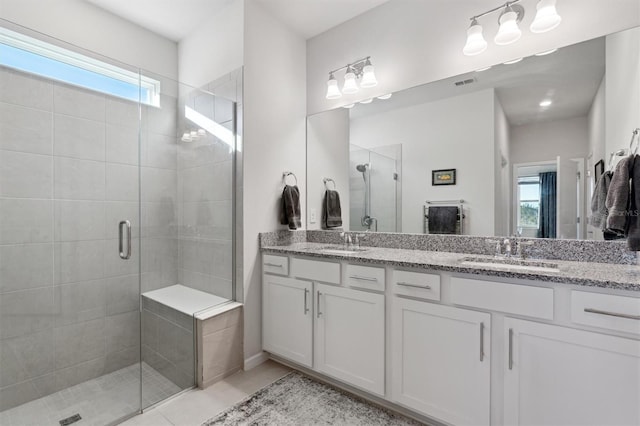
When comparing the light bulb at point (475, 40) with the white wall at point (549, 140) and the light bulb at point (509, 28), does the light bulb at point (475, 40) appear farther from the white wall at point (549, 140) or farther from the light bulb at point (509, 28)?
the white wall at point (549, 140)

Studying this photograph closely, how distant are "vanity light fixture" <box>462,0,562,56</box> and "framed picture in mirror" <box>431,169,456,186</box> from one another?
0.75 meters

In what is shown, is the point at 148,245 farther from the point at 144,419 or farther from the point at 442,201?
the point at 442,201

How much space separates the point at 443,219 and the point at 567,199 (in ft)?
2.28

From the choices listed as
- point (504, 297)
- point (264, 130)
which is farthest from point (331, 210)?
point (504, 297)

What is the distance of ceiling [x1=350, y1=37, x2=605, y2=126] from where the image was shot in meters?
1.63

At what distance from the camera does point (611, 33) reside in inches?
60.4

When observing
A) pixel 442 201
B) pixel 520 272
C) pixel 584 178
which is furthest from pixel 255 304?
pixel 584 178

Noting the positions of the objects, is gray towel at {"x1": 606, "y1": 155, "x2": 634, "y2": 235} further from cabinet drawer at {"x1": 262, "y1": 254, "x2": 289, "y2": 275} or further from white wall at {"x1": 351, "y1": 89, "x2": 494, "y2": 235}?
cabinet drawer at {"x1": 262, "y1": 254, "x2": 289, "y2": 275}

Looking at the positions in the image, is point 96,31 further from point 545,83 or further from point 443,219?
point 545,83

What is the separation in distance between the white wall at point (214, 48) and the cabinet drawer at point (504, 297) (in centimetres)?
218

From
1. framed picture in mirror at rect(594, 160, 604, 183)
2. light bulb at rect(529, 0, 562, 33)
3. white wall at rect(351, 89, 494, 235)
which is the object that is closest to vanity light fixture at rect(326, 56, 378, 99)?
white wall at rect(351, 89, 494, 235)

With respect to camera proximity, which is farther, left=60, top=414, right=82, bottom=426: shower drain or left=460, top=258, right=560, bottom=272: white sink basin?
left=60, top=414, right=82, bottom=426: shower drain

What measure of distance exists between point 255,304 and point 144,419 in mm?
946

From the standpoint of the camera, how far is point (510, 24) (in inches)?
67.1
